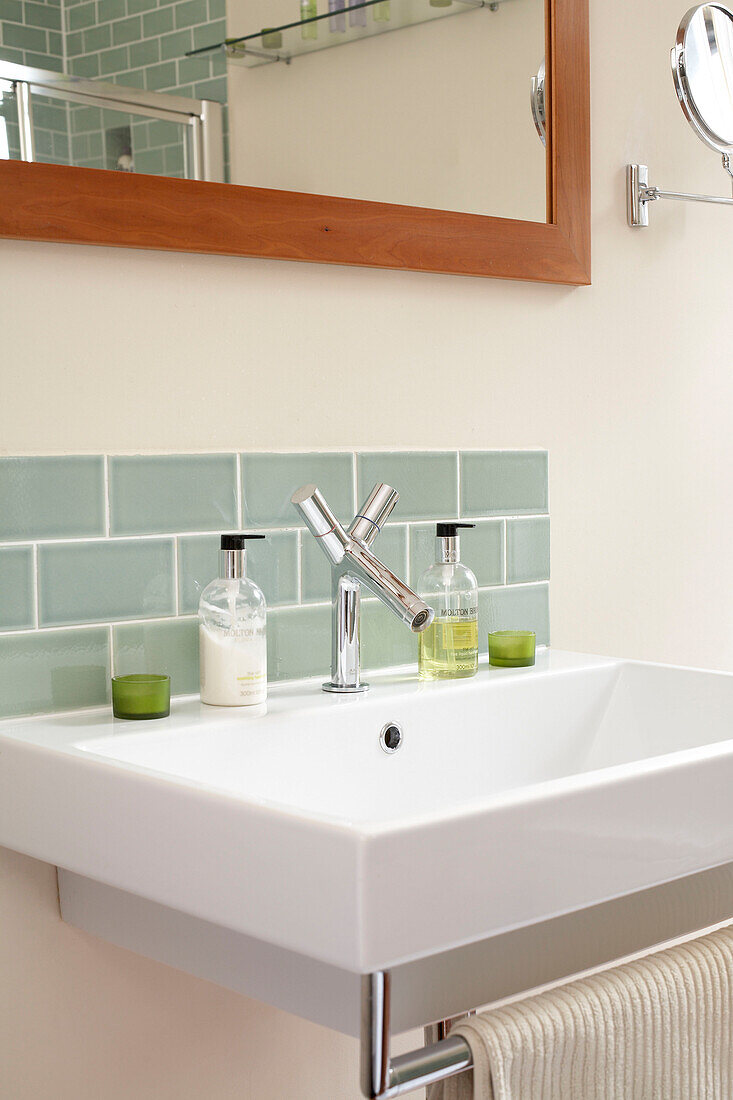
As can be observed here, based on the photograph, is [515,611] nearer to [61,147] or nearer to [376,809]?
[376,809]

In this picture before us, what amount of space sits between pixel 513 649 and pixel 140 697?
0.46 meters

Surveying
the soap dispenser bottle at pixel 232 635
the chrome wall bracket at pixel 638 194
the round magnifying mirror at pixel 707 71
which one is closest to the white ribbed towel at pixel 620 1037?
the soap dispenser bottle at pixel 232 635

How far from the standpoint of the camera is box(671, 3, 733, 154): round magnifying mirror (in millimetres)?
1633

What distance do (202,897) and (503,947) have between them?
0.24m

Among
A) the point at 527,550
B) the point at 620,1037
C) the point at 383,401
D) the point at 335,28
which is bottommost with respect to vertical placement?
the point at 620,1037

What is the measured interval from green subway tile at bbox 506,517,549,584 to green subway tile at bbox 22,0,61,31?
0.74 metres

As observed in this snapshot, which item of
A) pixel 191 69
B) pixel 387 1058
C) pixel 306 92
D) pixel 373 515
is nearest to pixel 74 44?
pixel 191 69

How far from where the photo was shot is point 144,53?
117 cm

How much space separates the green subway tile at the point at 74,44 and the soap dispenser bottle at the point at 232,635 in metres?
0.46

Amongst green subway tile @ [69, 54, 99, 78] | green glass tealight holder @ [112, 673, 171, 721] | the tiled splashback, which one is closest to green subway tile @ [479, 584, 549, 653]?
the tiled splashback

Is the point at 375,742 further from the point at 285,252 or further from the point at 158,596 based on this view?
the point at 285,252

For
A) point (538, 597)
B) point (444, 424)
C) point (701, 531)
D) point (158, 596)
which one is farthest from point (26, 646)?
point (701, 531)

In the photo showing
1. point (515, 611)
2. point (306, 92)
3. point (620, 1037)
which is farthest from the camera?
point (515, 611)

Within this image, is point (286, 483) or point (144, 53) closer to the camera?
point (144, 53)
